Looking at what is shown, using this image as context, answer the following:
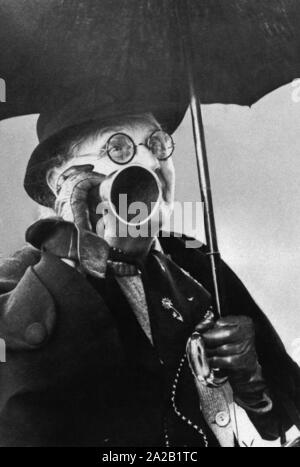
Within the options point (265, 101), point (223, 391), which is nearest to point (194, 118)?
point (265, 101)

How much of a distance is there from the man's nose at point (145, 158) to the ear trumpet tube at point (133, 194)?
4 centimetres

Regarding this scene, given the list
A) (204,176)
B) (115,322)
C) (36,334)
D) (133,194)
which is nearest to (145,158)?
(133,194)

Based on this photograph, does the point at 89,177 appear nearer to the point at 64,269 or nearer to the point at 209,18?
the point at 64,269

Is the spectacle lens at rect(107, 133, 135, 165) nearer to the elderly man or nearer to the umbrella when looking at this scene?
the elderly man

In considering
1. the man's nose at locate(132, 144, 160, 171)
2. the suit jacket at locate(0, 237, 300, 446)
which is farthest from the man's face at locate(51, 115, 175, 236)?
Result: the suit jacket at locate(0, 237, 300, 446)

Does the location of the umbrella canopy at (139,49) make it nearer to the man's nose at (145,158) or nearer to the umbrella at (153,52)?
the umbrella at (153,52)

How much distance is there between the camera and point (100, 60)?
12.6ft

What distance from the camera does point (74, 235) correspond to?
12.3 feet

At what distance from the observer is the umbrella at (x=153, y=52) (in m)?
3.80

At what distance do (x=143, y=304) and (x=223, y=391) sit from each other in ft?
2.04

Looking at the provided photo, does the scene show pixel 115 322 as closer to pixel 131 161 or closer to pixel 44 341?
pixel 44 341

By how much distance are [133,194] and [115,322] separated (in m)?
0.68

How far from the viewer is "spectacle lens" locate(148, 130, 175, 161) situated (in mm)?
3955

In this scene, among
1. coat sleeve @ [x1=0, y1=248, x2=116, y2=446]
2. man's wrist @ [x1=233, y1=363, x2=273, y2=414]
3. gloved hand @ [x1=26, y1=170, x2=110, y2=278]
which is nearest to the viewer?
coat sleeve @ [x1=0, y1=248, x2=116, y2=446]
